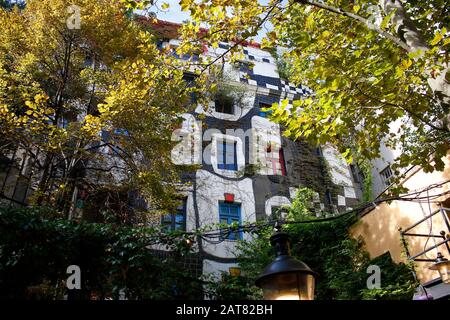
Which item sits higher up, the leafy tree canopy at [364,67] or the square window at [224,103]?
the square window at [224,103]

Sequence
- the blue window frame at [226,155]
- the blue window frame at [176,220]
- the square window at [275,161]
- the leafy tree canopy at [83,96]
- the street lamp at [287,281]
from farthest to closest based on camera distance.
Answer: the square window at [275,161] → the blue window frame at [226,155] → the blue window frame at [176,220] → the leafy tree canopy at [83,96] → the street lamp at [287,281]

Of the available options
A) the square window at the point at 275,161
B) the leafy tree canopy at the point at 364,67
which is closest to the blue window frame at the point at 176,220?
the square window at the point at 275,161

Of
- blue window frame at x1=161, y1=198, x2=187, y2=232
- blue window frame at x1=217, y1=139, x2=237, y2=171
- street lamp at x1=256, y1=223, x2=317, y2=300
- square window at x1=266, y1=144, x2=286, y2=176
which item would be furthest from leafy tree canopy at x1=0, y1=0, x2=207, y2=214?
street lamp at x1=256, y1=223, x2=317, y2=300

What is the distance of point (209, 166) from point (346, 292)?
23.0ft

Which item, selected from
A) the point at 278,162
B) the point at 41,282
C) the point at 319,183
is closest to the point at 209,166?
the point at 278,162

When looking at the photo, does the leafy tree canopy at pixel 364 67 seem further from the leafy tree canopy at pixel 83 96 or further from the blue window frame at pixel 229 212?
the blue window frame at pixel 229 212

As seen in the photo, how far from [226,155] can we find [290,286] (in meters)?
12.4

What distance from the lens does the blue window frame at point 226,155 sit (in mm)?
15125

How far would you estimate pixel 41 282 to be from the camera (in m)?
8.41

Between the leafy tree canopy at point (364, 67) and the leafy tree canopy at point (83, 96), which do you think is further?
the leafy tree canopy at point (83, 96)

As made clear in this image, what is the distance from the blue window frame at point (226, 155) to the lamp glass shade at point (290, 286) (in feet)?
38.7

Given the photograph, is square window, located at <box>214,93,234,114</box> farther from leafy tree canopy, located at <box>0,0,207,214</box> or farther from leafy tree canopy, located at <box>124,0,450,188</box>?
leafy tree canopy, located at <box>124,0,450,188</box>

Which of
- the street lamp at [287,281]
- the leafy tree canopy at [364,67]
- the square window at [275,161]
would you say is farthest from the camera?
the square window at [275,161]
